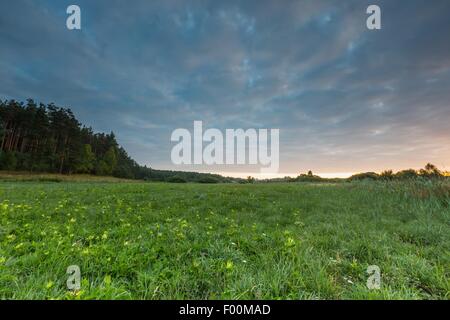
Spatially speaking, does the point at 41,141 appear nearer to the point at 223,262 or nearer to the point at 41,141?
the point at 41,141

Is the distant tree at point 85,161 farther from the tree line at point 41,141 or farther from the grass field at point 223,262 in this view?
the grass field at point 223,262

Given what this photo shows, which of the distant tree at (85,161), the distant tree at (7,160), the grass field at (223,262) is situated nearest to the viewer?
the grass field at (223,262)

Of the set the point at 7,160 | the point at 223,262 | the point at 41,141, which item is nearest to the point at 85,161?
the point at 41,141

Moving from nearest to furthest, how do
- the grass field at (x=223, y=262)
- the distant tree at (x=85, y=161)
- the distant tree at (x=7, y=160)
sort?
the grass field at (x=223, y=262) → the distant tree at (x=7, y=160) → the distant tree at (x=85, y=161)

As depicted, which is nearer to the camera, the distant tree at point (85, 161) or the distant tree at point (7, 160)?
the distant tree at point (7, 160)

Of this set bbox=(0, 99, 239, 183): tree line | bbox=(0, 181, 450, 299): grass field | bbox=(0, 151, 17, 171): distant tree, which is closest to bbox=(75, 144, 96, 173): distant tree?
bbox=(0, 99, 239, 183): tree line

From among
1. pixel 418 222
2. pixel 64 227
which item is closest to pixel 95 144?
pixel 64 227

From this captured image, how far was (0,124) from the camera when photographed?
138 ft

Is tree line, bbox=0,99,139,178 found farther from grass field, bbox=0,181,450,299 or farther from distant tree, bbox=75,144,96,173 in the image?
grass field, bbox=0,181,450,299

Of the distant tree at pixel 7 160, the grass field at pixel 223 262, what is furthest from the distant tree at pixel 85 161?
the grass field at pixel 223 262

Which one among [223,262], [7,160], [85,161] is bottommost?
[223,262]

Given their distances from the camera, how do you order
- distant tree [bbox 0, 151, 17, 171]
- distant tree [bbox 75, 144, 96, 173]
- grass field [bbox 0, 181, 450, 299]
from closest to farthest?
grass field [bbox 0, 181, 450, 299] → distant tree [bbox 0, 151, 17, 171] → distant tree [bbox 75, 144, 96, 173]
